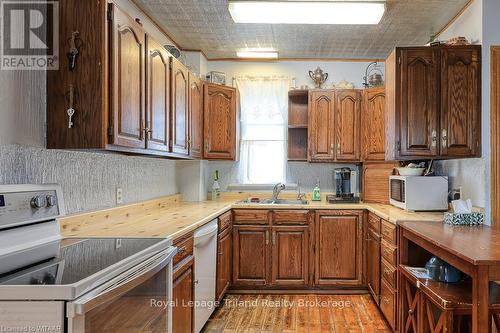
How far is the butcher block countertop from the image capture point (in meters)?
A: 1.95

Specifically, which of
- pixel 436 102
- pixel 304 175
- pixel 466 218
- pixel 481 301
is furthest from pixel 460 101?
pixel 304 175

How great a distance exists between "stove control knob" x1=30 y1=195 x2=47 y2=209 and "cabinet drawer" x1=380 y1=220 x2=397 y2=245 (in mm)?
2234

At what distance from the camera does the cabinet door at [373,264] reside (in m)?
3.09

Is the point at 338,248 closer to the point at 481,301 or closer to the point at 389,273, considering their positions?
the point at 389,273

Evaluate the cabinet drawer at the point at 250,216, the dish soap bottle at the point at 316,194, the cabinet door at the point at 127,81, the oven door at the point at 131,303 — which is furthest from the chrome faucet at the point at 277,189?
the oven door at the point at 131,303

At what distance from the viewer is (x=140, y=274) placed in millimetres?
1369

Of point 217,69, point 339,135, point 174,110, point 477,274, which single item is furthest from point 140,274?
point 217,69

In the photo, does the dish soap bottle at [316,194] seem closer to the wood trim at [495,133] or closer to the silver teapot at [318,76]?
the silver teapot at [318,76]

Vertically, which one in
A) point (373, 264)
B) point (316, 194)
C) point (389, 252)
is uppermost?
point (316, 194)

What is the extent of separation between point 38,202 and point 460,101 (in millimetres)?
2800

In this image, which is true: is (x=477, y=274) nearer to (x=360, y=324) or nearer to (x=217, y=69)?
(x=360, y=324)

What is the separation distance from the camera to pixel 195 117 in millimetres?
3336

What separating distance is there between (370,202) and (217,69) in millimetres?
2331

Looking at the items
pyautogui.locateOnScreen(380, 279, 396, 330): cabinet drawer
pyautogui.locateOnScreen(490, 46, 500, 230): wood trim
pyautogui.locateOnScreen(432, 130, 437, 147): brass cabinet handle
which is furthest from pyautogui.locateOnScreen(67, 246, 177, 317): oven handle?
pyautogui.locateOnScreen(490, 46, 500, 230): wood trim
